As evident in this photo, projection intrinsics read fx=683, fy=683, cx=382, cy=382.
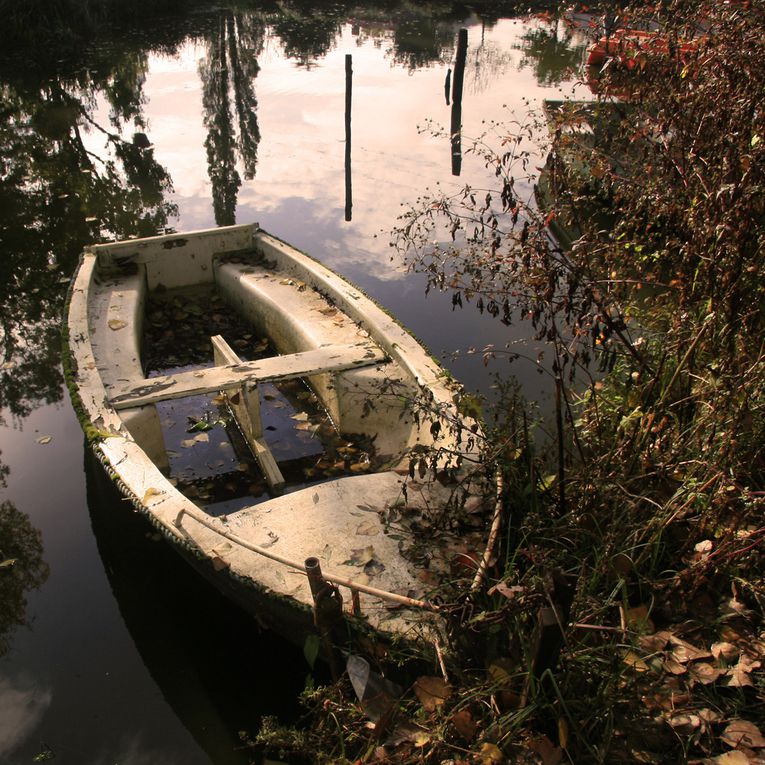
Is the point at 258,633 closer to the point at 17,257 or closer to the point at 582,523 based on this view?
the point at 582,523

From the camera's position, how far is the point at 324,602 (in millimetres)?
2768

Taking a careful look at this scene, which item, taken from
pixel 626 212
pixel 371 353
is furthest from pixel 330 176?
pixel 626 212

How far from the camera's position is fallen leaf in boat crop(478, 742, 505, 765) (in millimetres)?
2480

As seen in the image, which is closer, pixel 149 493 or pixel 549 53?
pixel 149 493

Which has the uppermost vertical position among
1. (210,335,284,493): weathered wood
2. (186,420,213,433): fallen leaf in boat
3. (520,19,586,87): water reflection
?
(520,19,586,87): water reflection

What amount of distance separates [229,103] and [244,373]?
12.1m

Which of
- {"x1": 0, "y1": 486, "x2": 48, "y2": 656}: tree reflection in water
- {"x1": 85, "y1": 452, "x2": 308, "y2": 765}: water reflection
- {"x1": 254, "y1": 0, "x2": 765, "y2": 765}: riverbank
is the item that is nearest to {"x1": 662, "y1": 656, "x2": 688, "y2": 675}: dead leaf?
{"x1": 254, "y1": 0, "x2": 765, "y2": 765}: riverbank

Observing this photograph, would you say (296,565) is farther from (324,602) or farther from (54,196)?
(54,196)

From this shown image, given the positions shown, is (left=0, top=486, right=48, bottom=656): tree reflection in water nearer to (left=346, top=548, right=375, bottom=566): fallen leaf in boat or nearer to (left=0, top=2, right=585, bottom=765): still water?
(left=0, top=2, right=585, bottom=765): still water

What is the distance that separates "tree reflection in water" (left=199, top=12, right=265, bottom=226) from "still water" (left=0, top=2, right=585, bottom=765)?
73mm

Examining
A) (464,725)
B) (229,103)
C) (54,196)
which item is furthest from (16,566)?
(229,103)

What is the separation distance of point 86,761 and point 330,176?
923 centimetres

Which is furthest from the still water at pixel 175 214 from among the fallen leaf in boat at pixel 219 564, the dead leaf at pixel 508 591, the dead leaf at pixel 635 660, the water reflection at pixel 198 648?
the dead leaf at pixel 635 660

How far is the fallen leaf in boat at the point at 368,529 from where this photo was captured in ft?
11.3
